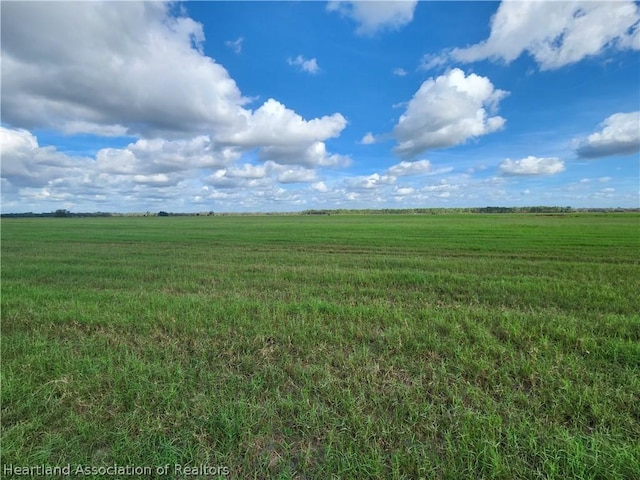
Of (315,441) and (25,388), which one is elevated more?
(25,388)

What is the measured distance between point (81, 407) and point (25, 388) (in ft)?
3.44

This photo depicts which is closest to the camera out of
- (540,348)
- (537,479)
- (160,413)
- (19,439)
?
(537,479)

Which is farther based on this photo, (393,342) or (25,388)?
(393,342)

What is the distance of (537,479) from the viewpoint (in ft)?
9.37

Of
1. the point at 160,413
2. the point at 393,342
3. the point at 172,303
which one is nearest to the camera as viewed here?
the point at 160,413

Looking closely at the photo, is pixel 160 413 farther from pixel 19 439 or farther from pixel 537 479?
pixel 537 479

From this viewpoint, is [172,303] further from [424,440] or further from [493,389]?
[493,389]

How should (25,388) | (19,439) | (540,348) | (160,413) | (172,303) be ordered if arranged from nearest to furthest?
(19,439) < (160,413) < (25,388) < (540,348) < (172,303)

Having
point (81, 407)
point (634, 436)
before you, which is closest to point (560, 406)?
point (634, 436)

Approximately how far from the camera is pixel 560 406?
380cm

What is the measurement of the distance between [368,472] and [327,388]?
1.34m

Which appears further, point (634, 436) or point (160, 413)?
point (160, 413)

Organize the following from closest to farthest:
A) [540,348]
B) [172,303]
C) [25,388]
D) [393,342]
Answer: [25,388] < [540,348] < [393,342] < [172,303]

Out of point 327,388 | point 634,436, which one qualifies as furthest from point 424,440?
point 634,436
